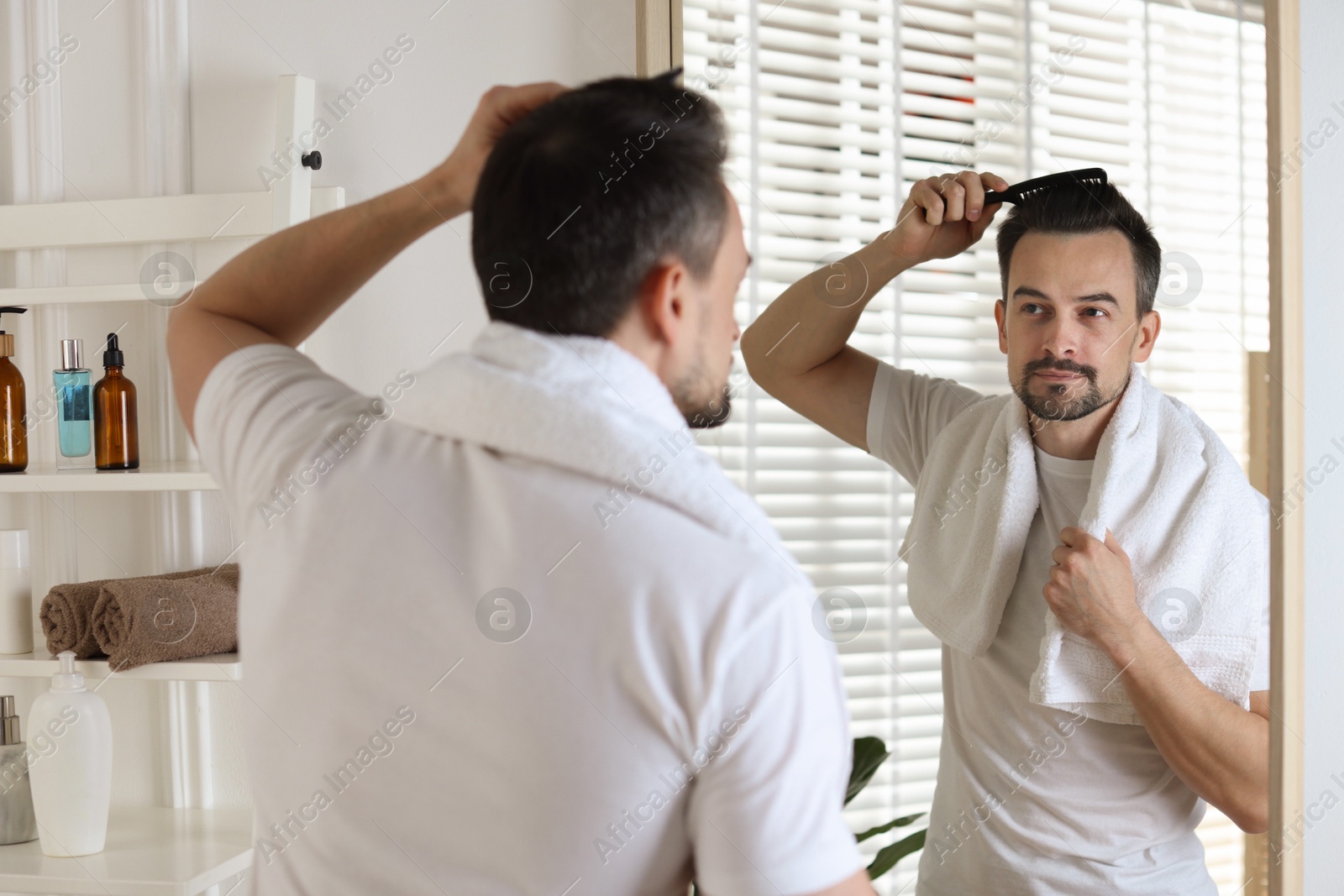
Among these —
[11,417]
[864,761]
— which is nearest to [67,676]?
[11,417]

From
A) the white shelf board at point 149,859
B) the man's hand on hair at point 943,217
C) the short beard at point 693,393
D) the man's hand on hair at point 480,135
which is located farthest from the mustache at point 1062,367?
the white shelf board at point 149,859

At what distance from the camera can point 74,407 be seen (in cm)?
120

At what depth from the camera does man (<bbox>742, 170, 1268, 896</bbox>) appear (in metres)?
0.63

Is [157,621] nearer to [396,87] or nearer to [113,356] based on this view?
[113,356]

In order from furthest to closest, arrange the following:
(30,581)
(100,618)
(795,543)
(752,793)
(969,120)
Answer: (30,581), (100,618), (795,543), (969,120), (752,793)

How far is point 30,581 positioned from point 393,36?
807mm

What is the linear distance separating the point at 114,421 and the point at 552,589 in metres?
0.99

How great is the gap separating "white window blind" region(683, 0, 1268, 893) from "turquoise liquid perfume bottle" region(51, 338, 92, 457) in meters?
0.78

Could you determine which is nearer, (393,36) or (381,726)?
(381,726)

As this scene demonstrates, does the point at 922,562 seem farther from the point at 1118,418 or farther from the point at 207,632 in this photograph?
the point at 207,632

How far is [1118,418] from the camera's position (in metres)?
0.65

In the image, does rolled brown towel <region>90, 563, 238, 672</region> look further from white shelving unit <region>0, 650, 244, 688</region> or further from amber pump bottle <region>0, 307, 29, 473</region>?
amber pump bottle <region>0, 307, 29, 473</region>

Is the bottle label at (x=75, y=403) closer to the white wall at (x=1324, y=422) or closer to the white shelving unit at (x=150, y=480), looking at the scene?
the white shelving unit at (x=150, y=480)

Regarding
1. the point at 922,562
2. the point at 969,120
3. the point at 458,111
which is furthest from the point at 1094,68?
the point at 458,111
